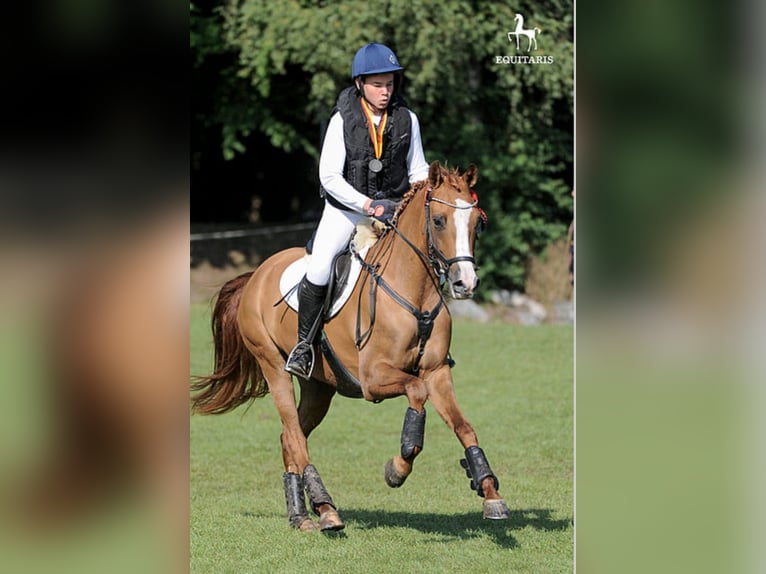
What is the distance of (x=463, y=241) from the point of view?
494 centimetres

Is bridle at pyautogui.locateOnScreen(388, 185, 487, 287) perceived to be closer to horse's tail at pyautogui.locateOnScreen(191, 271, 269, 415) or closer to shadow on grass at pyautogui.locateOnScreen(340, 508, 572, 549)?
shadow on grass at pyautogui.locateOnScreen(340, 508, 572, 549)

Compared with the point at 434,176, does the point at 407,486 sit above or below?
below

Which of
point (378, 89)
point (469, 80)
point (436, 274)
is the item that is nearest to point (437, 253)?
point (436, 274)

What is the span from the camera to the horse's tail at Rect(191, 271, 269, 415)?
22.6 ft

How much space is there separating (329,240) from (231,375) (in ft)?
4.73

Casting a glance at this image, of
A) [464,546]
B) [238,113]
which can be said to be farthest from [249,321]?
[238,113]

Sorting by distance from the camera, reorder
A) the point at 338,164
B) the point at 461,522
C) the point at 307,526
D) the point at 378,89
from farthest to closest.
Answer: the point at 461,522, the point at 307,526, the point at 338,164, the point at 378,89

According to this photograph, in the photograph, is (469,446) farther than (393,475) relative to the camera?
No

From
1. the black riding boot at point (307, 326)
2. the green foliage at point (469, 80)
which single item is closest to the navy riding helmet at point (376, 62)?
the black riding boot at point (307, 326)

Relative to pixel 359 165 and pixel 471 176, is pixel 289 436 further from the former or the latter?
pixel 471 176

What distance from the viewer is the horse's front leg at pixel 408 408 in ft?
16.7
